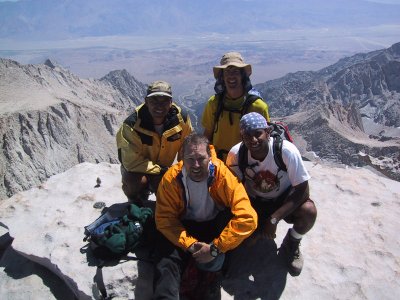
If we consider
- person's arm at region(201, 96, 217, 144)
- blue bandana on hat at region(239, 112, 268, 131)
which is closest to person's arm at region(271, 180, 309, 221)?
blue bandana on hat at region(239, 112, 268, 131)

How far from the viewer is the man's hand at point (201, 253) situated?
3.93 meters

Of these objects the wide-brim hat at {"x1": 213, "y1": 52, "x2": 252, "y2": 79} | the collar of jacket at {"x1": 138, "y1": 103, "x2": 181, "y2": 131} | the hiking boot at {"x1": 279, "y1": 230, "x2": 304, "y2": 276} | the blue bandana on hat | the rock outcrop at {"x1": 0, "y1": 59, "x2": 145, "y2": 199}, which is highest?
the wide-brim hat at {"x1": 213, "y1": 52, "x2": 252, "y2": 79}

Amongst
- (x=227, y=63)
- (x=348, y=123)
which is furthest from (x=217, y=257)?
(x=348, y=123)

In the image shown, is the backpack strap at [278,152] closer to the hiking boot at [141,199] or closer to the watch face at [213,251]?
the watch face at [213,251]

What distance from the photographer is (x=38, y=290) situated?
4.92m

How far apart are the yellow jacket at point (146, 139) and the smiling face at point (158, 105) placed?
0.57 feet

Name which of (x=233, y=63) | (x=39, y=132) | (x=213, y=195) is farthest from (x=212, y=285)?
(x=39, y=132)

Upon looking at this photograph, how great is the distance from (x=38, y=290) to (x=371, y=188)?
227 inches

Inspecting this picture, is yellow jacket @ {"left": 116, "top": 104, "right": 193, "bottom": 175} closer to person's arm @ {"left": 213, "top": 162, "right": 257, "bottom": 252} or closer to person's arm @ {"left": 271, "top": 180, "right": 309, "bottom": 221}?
person's arm @ {"left": 213, "top": 162, "right": 257, "bottom": 252}

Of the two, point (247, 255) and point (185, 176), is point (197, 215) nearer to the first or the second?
point (185, 176)

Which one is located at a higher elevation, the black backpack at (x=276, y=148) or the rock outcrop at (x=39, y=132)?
the black backpack at (x=276, y=148)

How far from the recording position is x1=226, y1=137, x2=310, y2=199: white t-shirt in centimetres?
427

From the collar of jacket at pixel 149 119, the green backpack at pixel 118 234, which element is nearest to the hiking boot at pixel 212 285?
the green backpack at pixel 118 234

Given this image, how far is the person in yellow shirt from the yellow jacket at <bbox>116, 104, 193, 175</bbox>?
0.48 m
